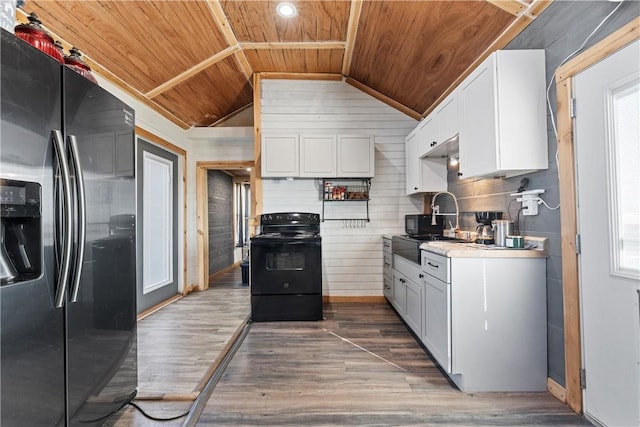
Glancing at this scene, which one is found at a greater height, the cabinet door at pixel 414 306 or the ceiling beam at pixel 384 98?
the ceiling beam at pixel 384 98

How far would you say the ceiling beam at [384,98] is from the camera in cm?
405

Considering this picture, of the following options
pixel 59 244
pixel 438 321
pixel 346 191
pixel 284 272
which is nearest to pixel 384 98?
A: pixel 346 191

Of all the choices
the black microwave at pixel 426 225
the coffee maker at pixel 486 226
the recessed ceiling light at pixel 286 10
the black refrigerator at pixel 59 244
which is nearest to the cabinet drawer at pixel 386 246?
the black microwave at pixel 426 225

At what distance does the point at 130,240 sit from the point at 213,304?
8.28 ft

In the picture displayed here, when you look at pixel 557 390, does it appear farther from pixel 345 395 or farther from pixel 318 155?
pixel 318 155

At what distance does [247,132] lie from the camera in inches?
183

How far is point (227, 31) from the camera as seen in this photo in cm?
305

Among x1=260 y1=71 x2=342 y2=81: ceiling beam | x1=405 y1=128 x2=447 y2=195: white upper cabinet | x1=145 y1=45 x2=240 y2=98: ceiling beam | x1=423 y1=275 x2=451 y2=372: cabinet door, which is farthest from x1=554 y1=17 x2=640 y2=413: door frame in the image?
x1=145 y1=45 x2=240 y2=98: ceiling beam

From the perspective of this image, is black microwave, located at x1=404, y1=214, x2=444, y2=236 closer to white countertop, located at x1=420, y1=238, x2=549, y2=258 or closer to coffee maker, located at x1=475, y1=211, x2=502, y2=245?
coffee maker, located at x1=475, y1=211, x2=502, y2=245

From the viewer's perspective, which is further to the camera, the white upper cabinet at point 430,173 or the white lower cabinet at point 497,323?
the white upper cabinet at point 430,173

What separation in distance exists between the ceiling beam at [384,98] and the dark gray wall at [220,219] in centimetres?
308

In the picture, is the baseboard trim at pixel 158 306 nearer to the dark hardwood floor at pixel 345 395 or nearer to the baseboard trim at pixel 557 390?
the dark hardwood floor at pixel 345 395

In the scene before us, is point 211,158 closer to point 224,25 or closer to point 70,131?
point 224,25

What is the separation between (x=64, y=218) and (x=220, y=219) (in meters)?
5.07
